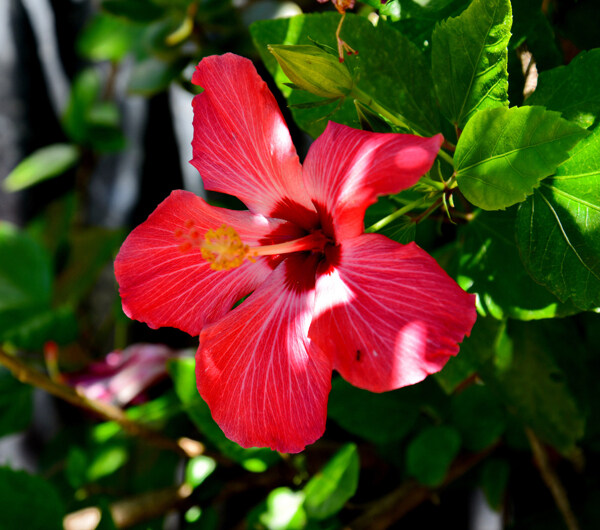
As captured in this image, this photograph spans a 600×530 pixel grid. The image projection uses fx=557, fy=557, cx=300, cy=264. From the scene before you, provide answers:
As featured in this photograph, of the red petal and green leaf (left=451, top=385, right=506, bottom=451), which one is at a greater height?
the red petal

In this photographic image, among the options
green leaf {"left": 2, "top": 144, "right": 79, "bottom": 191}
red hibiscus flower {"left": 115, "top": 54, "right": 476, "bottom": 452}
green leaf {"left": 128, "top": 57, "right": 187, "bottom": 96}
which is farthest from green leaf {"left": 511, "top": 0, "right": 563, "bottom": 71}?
green leaf {"left": 2, "top": 144, "right": 79, "bottom": 191}

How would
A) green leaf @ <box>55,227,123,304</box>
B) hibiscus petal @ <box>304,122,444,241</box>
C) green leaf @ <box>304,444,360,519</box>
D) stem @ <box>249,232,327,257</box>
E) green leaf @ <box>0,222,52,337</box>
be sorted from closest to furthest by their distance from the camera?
hibiscus petal @ <box>304,122,444,241</box>
stem @ <box>249,232,327,257</box>
green leaf @ <box>304,444,360,519</box>
green leaf @ <box>0,222,52,337</box>
green leaf @ <box>55,227,123,304</box>

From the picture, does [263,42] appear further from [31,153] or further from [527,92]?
[31,153]

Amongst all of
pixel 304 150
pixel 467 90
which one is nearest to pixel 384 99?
pixel 467 90

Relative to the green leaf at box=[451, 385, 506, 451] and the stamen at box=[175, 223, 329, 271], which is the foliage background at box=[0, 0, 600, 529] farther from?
the stamen at box=[175, 223, 329, 271]

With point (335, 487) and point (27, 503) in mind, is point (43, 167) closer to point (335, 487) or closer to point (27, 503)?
point (27, 503)

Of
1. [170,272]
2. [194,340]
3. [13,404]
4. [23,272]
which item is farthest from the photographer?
[194,340]

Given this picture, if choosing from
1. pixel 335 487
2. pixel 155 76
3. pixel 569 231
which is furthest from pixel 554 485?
pixel 155 76
